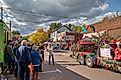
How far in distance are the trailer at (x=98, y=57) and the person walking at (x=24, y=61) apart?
7011 millimetres

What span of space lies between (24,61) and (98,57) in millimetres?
9569

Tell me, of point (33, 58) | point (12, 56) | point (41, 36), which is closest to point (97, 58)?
point (12, 56)

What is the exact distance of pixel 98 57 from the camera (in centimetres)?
1834

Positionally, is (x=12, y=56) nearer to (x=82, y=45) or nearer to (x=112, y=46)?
(x=112, y=46)

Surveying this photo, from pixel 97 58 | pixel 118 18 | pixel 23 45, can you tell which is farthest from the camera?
pixel 118 18

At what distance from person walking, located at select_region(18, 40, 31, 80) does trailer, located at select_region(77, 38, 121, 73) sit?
701 centimetres

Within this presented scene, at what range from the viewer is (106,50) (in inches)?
670

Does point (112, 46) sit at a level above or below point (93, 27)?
below

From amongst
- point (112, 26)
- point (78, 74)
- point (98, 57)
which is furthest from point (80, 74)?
point (112, 26)

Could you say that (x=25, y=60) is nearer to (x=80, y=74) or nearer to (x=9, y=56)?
(x=9, y=56)

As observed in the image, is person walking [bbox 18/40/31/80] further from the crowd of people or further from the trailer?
the trailer

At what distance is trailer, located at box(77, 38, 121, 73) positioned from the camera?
1592cm

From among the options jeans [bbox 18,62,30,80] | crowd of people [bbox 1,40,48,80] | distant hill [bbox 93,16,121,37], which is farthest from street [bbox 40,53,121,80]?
distant hill [bbox 93,16,121,37]

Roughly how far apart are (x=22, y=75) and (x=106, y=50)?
330 inches
